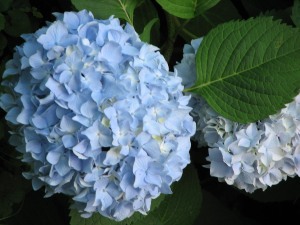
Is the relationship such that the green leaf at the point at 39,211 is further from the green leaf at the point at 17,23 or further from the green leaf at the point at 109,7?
the green leaf at the point at 109,7

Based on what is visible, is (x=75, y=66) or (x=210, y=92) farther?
(x=210, y=92)

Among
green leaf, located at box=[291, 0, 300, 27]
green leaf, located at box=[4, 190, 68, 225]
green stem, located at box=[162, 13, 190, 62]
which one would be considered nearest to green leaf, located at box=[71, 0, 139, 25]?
green stem, located at box=[162, 13, 190, 62]

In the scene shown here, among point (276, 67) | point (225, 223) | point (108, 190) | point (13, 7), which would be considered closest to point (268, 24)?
point (276, 67)

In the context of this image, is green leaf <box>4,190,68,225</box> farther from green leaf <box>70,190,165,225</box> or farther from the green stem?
the green stem

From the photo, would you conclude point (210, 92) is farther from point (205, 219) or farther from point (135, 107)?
point (205, 219)

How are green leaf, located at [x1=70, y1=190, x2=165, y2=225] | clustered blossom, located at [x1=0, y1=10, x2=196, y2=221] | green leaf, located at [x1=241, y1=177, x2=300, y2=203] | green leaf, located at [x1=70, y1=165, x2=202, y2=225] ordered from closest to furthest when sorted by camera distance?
clustered blossom, located at [x1=0, y1=10, x2=196, y2=221] < green leaf, located at [x1=70, y1=190, x2=165, y2=225] < green leaf, located at [x1=70, y1=165, x2=202, y2=225] < green leaf, located at [x1=241, y1=177, x2=300, y2=203]

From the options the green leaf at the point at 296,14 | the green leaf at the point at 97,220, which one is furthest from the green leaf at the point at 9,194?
the green leaf at the point at 296,14
